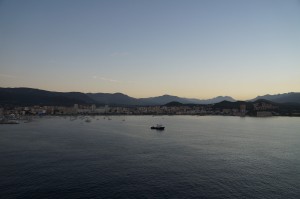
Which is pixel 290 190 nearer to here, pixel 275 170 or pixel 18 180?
pixel 275 170

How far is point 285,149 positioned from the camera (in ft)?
185

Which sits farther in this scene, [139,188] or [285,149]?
[285,149]

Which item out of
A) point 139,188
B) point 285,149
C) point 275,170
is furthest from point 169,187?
point 285,149

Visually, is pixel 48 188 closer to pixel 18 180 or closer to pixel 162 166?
pixel 18 180

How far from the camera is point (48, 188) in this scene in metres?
28.6

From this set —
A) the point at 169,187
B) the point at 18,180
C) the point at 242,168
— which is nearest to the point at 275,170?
the point at 242,168

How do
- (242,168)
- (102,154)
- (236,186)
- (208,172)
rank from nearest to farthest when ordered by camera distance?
(236,186), (208,172), (242,168), (102,154)

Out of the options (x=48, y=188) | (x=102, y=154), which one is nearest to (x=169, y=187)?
(x=48, y=188)

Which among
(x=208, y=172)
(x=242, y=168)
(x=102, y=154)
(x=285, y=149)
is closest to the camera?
(x=208, y=172)

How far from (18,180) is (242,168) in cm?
3195

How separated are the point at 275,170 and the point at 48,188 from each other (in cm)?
3215

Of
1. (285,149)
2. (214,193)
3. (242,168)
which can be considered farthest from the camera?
(285,149)

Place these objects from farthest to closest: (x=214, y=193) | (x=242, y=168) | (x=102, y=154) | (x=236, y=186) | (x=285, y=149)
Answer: (x=285, y=149) → (x=102, y=154) → (x=242, y=168) → (x=236, y=186) → (x=214, y=193)

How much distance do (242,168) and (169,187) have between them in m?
15.3
